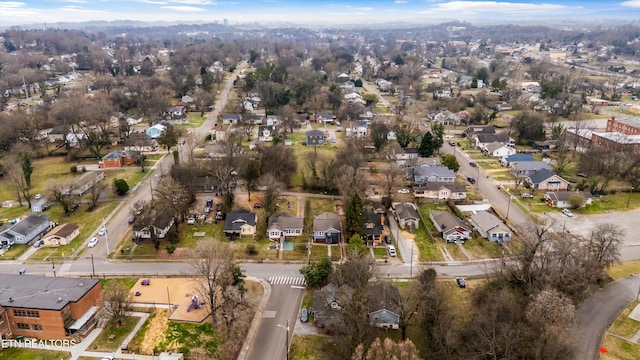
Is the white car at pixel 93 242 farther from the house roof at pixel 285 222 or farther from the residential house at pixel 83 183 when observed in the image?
the house roof at pixel 285 222

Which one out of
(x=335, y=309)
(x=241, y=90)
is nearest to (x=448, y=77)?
(x=241, y=90)

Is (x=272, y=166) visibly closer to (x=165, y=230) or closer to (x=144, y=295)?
(x=165, y=230)

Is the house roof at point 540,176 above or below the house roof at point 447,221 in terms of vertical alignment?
above

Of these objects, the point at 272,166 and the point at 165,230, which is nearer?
the point at 165,230

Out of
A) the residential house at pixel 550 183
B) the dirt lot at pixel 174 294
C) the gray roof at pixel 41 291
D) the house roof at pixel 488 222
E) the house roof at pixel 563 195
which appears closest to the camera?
the gray roof at pixel 41 291

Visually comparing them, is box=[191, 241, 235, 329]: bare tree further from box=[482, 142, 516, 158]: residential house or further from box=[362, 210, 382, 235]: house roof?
box=[482, 142, 516, 158]: residential house

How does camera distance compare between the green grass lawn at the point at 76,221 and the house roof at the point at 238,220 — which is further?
the house roof at the point at 238,220

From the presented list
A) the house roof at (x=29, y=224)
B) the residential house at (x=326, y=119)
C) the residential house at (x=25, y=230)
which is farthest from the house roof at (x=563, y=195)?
the house roof at (x=29, y=224)
